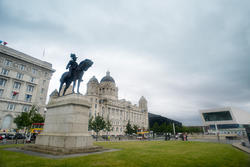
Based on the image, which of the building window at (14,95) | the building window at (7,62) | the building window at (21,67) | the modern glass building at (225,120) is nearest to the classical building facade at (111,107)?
the building window at (14,95)

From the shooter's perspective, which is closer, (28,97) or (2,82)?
(2,82)

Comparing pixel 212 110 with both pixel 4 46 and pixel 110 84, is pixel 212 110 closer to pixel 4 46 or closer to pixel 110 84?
pixel 110 84

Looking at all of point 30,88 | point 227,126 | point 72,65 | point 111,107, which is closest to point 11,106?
point 30,88

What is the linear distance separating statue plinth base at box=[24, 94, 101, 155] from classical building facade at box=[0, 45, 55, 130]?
47764mm

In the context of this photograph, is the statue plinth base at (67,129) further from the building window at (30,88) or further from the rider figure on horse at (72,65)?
the building window at (30,88)

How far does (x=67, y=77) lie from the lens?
15.6 m

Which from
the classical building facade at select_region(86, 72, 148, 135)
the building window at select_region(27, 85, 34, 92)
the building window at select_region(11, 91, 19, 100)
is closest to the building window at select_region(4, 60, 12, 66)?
the building window at select_region(27, 85, 34, 92)

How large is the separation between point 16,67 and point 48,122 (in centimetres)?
5328

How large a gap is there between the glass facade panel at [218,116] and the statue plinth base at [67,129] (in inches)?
4172

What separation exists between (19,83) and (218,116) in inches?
4492

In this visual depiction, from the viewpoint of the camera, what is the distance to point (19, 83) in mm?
55281

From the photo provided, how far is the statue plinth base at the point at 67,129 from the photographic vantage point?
1173 cm

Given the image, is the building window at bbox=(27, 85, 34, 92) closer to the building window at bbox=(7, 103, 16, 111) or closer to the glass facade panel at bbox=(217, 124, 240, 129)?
the building window at bbox=(7, 103, 16, 111)

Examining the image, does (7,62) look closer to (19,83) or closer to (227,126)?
(19,83)
